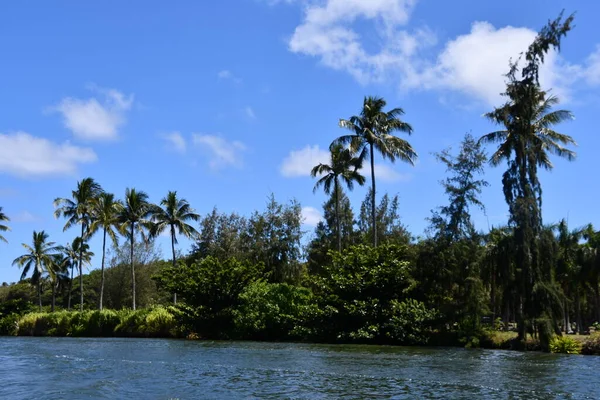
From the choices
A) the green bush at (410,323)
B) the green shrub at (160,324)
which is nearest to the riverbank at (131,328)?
the green shrub at (160,324)

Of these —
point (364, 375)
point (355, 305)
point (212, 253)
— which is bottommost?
point (364, 375)

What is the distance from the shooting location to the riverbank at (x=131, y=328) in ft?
107

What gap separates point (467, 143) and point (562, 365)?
19684 millimetres

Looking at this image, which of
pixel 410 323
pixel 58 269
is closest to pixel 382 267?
pixel 410 323

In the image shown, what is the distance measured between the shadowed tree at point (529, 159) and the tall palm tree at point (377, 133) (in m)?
7.74

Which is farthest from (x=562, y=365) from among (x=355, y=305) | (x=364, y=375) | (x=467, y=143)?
(x=467, y=143)

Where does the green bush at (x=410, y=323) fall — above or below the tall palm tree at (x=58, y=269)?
below

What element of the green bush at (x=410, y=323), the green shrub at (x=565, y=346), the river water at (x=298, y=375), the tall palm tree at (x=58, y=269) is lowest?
the river water at (x=298, y=375)

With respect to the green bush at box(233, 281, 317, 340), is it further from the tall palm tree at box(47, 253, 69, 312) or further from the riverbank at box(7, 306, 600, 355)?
the tall palm tree at box(47, 253, 69, 312)

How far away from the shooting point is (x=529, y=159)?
3278 cm

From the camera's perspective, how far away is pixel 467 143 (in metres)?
39.6

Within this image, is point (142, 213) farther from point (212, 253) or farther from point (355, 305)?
point (355, 305)

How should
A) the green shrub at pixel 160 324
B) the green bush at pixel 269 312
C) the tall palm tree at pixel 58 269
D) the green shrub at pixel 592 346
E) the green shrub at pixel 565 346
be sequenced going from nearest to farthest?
1. the green shrub at pixel 592 346
2. the green shrub at pixel 565 346
3. the green bush at pixel 269 312
4. the green shrub at pixel 160 324
5. the tall palm tree at pixel 58 269

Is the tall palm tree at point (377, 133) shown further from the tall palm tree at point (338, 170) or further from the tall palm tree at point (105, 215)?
the tall palm tree at point (105, 215)
